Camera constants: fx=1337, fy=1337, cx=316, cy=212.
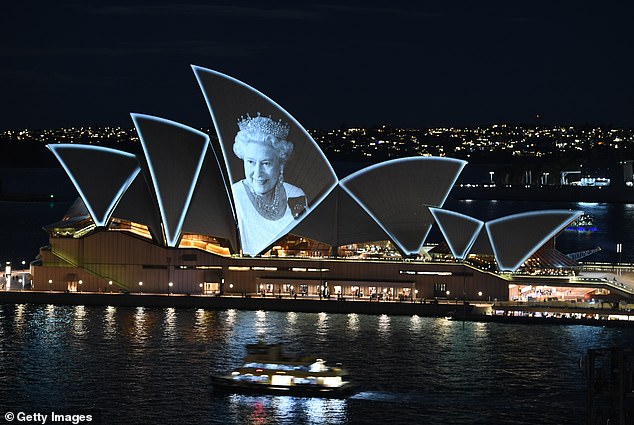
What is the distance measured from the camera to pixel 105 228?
1887 inches

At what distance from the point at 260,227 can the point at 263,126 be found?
3.86m

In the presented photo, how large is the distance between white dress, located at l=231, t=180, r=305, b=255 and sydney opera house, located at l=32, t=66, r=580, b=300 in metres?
0.04

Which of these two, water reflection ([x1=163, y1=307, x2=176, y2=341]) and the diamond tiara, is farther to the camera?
the diamond tiara

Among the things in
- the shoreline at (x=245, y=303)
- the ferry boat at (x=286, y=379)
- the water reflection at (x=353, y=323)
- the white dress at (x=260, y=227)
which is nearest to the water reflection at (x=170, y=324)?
the shoreline at (x=245, y=303)

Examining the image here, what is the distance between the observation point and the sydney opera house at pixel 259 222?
4709 centimetres

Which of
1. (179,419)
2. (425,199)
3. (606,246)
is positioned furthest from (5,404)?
(606,246)

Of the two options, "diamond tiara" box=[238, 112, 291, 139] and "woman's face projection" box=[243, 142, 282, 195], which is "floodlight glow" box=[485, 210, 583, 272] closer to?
"woman's face projection" box=[243, 142, 282, 195]

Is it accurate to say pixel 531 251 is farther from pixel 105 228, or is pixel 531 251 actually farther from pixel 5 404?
pixel 5 404

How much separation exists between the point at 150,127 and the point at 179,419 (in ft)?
60.2

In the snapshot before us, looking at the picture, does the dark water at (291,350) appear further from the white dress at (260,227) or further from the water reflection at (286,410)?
the white dress at (260,227)

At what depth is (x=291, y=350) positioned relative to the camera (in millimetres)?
37719

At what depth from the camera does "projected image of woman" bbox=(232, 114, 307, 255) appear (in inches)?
1876

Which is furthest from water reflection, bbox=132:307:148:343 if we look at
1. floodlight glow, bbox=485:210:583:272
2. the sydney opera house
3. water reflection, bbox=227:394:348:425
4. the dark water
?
floodlight glow, bbox=485:210:583:272

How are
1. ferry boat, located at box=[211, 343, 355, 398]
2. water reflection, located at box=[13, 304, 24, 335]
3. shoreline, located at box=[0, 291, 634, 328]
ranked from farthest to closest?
shoreline, located at box=[0, 291, 634, 328] < water reflection, located at box=[13, 304, 24, 335] < ferry boat, located at box=[211, 343, 355, 398]
